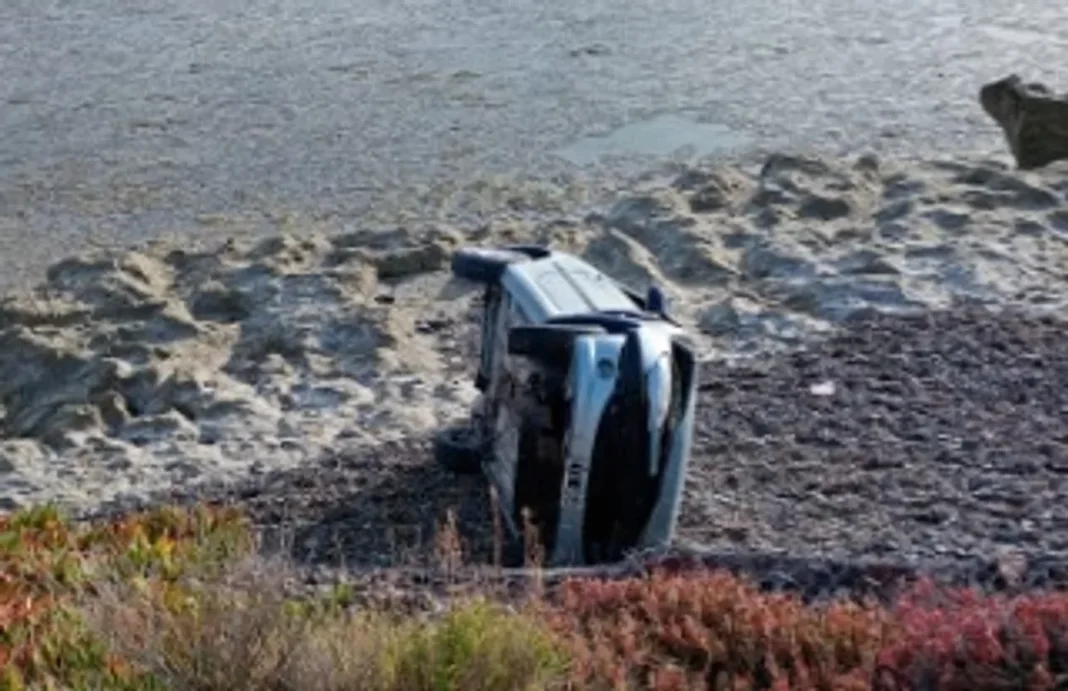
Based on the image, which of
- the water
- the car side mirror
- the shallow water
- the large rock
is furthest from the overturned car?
the water

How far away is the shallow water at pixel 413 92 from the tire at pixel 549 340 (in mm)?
6908

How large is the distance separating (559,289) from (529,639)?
341 centimetres

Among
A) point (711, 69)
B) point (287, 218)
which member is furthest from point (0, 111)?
point (711, 69)

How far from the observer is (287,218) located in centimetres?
1527

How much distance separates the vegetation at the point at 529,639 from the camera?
5.58 m

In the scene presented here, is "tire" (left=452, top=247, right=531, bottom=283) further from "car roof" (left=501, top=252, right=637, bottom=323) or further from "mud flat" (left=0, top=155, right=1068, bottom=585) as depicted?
"mud flat" (left=0, top=155, right=1068, bottom=585)

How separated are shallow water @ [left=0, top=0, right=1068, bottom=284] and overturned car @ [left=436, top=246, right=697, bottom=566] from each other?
672 cm

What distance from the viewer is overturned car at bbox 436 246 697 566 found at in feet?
26.4

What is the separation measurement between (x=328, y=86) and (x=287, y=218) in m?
3.05

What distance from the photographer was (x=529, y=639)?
5617 millimetres

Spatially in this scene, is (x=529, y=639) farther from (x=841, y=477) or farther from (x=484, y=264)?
(x=484, y=264)

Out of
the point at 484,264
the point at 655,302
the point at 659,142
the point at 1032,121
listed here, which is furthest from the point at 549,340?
the point at 659,142

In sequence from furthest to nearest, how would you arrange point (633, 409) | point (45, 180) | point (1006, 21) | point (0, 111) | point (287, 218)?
point (1006, 21), point (0, 111), point (45, 180), point (287, 218), point (633, 409)

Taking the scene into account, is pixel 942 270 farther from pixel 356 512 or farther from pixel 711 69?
pixel 711 69
